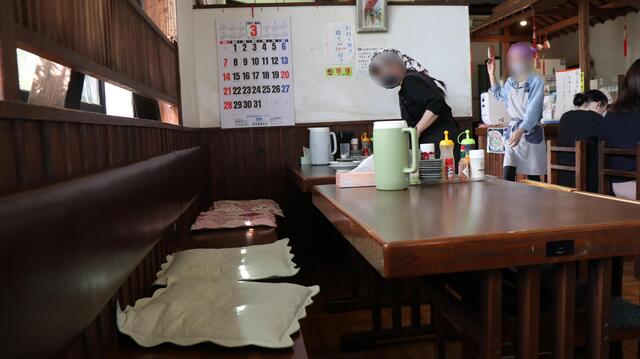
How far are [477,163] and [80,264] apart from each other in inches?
62.0

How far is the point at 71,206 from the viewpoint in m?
0.96

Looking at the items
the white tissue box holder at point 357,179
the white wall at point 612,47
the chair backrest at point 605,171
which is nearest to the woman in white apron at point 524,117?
the chair backrest at point 605,171

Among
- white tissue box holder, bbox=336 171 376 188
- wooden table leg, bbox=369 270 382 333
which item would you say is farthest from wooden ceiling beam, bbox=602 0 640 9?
white tissue box holder, bbox=336 171 376 188

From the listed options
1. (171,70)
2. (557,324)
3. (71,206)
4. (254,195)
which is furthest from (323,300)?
(71,206)

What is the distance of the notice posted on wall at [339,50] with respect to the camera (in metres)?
4.33

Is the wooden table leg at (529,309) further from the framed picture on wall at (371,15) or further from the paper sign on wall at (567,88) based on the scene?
the paper sign on wall at (567,88)

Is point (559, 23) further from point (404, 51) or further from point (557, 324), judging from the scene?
point (557, 324)

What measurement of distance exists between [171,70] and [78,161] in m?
2.14

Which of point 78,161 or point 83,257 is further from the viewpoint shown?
point 78,161

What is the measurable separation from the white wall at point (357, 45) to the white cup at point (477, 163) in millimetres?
2363

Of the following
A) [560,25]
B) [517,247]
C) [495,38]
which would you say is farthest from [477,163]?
[495,38]

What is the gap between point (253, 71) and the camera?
13.9 feet

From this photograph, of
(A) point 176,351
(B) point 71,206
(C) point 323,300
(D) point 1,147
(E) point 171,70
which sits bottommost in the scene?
(C) point 323,300

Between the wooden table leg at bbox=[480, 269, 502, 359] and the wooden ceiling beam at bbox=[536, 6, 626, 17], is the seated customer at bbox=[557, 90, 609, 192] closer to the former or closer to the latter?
the wooden table leg at bbox=[480, 269, 502, 359]
